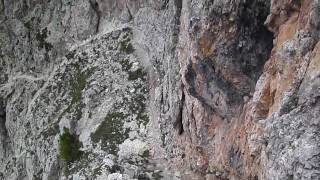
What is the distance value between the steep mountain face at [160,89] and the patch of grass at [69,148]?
0.48ft

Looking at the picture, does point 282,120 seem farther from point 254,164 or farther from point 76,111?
point 76,111

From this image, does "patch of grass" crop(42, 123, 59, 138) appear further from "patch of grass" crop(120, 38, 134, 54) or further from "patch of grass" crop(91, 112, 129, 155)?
"patch of grass" crop(120, 38, 134, 54)

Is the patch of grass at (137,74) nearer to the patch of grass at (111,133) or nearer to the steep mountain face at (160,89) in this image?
the steep mountain face at (160,89)

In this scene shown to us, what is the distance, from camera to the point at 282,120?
55.9 feet

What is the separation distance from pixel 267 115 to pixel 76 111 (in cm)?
3293

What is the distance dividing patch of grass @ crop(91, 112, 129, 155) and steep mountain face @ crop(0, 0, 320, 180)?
0.43 ft

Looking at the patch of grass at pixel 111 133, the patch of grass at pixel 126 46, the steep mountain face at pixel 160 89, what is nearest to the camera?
the steep mountain face at pixel 160 89

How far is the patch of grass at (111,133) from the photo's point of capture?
42.2 meters

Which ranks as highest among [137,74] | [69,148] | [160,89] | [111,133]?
[137,74]

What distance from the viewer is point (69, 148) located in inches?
1753

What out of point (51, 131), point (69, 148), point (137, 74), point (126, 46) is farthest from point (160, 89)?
point (51, 131)

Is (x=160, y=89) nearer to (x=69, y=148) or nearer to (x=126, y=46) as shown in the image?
(x=69, y=148)

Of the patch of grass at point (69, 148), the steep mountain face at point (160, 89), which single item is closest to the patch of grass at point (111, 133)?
the steep mountain face at point (160, 89)

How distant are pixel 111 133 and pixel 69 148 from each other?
190 inches
